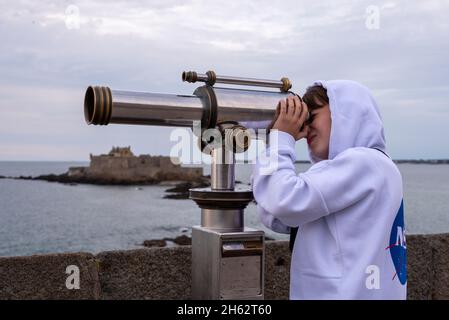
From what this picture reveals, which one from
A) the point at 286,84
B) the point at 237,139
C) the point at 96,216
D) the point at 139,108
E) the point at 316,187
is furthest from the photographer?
the point at 96,216

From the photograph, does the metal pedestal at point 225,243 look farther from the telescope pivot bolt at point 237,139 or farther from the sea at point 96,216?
the sea at point 96,216

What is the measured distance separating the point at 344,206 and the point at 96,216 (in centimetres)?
6673

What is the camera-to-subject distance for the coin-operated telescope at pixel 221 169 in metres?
2.17

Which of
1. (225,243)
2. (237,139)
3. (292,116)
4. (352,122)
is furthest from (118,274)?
(352,122)

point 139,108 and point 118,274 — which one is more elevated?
point 139,108

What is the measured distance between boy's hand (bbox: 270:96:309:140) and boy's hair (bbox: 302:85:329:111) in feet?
0.21

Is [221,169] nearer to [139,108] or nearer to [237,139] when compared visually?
[237,139]

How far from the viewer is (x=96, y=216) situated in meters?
66.6

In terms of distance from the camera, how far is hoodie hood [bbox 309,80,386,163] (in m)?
2.12

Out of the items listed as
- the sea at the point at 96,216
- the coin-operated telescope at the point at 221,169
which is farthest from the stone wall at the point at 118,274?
the sea at the point at 96,216

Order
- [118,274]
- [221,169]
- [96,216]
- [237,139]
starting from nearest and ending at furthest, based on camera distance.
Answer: [237,139]
[221,169]
[118,274]
[96,216]

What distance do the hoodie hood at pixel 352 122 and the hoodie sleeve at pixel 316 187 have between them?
0.10m

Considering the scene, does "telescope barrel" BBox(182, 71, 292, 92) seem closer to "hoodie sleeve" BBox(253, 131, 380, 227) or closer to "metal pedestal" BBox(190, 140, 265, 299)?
"metal pedestal" BBox(190, 140, 265, 299)
